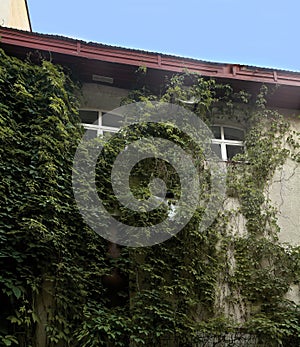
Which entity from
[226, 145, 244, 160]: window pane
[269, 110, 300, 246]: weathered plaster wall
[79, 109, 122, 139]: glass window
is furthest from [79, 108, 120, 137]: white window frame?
[269, 110, 300, 246]: weathered plaster wall

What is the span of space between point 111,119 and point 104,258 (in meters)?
3.44

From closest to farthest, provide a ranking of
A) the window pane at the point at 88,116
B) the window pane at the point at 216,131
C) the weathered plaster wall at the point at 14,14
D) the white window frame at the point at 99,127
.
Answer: the white window frame at the point at 99,127, the window pane at the point at 88,116, the window pane at the point at 216,131, the weathered plaster wall at the point at 14,14

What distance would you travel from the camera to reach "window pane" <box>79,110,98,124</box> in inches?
396

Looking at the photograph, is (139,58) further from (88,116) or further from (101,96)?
(88,116)

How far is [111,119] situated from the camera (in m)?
10.1

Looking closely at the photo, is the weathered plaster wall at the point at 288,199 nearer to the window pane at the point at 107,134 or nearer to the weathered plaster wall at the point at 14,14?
the window pane at the point at 107,134

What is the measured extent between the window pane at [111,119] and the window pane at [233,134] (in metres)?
2.44

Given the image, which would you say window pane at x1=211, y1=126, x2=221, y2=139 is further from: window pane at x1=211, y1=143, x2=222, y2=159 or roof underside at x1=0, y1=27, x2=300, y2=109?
roof underside at x1=0, y1=27, x2=300, y2=109

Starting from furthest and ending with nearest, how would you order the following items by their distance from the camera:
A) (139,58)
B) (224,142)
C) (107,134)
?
1. (224,142)
2. (139,58)
3. (107,134)

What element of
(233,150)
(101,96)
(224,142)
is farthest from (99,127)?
Result: (233,150)

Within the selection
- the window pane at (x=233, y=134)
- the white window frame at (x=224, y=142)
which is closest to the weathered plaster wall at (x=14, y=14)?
the white window frame at (x=224, y=142)

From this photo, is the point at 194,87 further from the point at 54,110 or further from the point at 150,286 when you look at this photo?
the point at 150,286

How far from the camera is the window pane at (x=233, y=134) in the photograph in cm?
1064

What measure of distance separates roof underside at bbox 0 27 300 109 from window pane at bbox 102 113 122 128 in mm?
735
